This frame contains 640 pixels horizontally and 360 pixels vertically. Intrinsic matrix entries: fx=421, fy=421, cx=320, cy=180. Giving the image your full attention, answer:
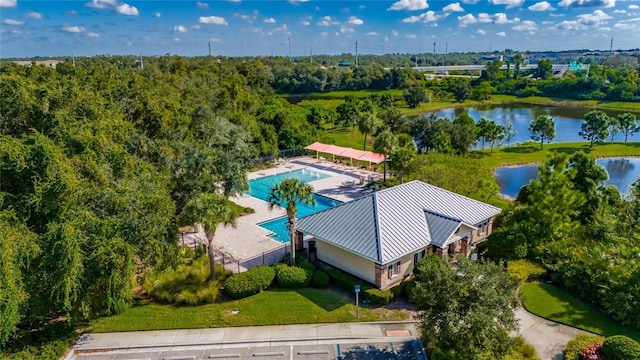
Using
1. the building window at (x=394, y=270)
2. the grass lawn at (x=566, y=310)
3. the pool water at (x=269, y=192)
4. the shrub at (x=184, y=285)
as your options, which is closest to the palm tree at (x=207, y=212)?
the shrub at (x=184, y=285)

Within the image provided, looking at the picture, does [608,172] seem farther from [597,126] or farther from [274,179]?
[274,179]

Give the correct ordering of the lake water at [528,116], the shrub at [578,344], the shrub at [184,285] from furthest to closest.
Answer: the lake water at [528,116], the shrub at [184,285], the shrub at [578,344]

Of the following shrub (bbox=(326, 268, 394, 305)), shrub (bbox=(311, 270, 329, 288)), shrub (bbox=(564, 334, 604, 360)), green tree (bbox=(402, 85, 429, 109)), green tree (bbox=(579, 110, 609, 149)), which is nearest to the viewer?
shrub (bbox=(564, 334, 604, 360))

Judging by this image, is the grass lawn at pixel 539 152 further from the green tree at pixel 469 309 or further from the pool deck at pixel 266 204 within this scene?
the green tree at pixel 469 309

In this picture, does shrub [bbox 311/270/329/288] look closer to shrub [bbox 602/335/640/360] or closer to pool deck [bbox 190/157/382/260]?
pool deck [bbox 190/157/382/260]

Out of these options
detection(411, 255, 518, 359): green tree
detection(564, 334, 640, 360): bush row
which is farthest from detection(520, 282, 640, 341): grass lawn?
detection(411, 255, 518, 359): green tree
